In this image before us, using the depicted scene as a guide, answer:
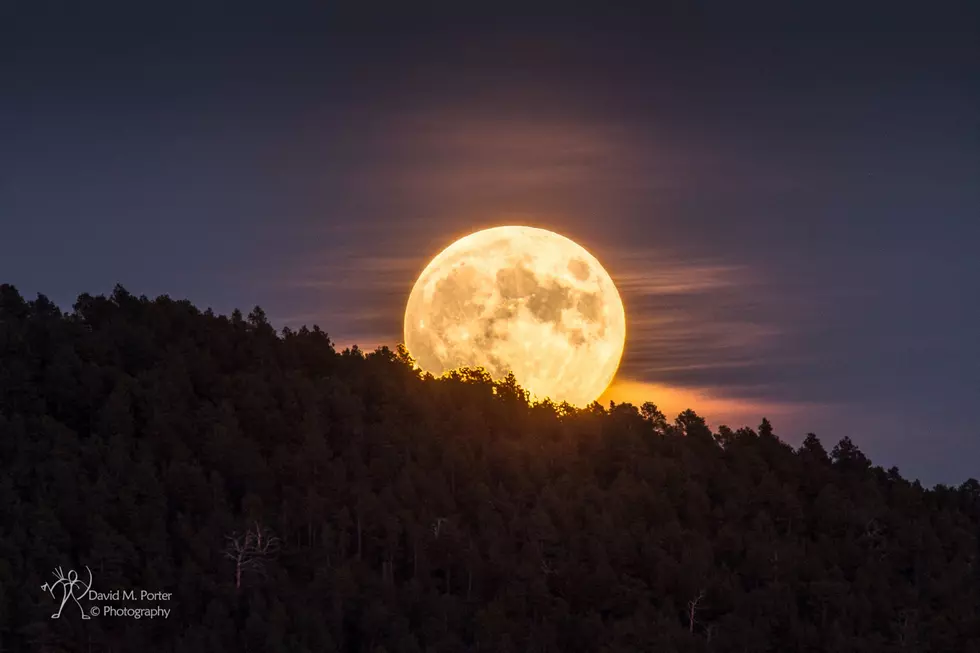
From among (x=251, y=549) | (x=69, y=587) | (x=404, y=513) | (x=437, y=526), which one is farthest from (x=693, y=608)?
(x=69, y=587)

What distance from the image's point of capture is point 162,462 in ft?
443

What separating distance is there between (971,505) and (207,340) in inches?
2576

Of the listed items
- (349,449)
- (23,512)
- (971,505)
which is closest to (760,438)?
(971,505)

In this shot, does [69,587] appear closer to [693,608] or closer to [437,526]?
[437,526]

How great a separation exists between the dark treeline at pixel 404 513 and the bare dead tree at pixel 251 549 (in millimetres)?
217

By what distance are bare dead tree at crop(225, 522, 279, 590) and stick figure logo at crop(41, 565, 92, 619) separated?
9019 millimetres

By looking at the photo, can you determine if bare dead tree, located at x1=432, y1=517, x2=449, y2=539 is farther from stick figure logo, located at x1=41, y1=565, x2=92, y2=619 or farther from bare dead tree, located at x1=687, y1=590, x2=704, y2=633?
stick figure logo, located at x1=41, y1=565, x2=92, y2=619

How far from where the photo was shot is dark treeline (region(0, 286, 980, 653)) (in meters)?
115

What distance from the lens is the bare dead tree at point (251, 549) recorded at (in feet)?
386

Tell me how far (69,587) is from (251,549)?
13.4 metres

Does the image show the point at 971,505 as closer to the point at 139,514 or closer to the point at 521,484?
the point at 521,484

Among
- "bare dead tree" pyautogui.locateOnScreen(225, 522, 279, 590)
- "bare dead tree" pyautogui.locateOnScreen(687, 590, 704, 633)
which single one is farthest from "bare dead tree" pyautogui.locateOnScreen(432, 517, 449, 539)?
"bare dead tree" pyautogui.locateOnScreen(687, 590, 704, 633)

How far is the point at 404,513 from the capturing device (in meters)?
129

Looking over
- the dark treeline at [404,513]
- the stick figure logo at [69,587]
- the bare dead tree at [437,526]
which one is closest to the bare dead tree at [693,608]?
the dark treeline at [404,513]
